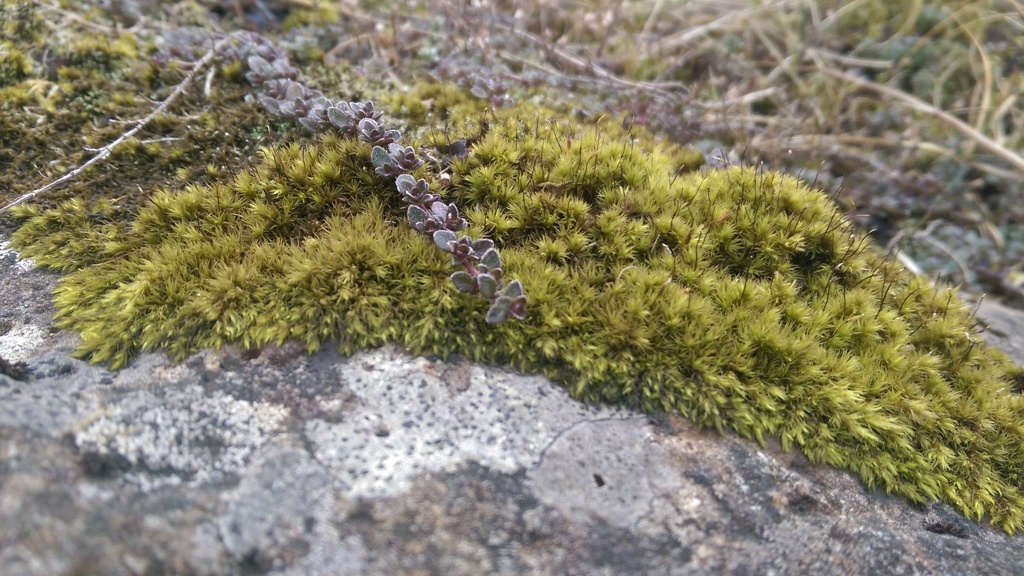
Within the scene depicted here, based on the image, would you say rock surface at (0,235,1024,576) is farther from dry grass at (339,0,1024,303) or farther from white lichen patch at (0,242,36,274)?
dry grass at (339,0,1024,303)

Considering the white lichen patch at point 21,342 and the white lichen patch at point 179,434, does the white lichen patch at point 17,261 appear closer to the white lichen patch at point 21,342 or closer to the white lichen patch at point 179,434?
the white lichen patch at point 21,342

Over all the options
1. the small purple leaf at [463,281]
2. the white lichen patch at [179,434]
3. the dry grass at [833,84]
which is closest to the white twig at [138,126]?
the dry grass at [833,84]

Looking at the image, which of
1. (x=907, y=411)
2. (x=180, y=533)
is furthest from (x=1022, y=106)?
(x=180, y=533)

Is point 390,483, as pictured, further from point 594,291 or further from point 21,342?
point 21,342

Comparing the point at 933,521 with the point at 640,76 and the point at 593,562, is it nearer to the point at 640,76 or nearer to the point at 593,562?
the point at 593,562

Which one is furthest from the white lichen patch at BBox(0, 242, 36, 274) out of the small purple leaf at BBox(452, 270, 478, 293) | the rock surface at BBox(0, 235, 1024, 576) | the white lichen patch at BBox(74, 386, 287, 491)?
the small purple leaf at BBox(452, 270, 478, 293)
